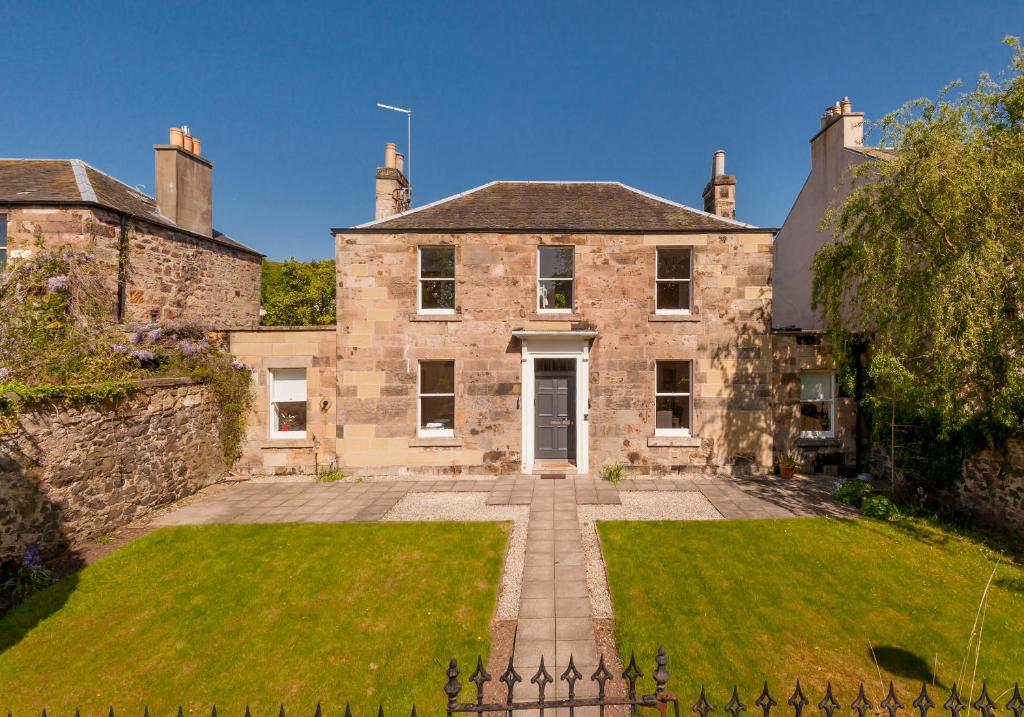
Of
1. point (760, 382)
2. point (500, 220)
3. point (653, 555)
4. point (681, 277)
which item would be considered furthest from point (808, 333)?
point (500, 220)

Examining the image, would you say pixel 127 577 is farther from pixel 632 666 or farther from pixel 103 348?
pixel 632 666

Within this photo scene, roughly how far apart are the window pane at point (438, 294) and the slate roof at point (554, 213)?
158 centimetres

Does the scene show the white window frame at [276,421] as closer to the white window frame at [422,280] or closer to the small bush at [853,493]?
the white window frame at [422,280]

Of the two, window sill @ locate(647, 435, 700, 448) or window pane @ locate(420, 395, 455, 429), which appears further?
window pane @ locate(420, 395, 455, 429)

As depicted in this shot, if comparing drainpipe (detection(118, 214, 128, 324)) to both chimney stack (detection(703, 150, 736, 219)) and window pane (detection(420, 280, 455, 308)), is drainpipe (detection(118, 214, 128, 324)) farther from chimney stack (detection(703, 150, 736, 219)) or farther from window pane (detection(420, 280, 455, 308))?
chimney stack (detection(703, 150, 736, 219))

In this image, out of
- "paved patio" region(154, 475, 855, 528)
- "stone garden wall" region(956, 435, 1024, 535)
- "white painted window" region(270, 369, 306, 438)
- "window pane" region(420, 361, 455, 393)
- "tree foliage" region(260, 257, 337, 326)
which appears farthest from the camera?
"tree foliage" region(260, 257, 337, 326)

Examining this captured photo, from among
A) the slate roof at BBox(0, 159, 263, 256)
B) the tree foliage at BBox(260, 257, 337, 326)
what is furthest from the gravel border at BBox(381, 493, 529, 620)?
the tree foliage at BBox(260, 257, 337, 326)

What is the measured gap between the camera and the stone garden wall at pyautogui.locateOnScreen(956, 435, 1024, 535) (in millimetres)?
7816

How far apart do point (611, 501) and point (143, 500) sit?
34.3 ft

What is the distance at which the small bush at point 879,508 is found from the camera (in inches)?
351

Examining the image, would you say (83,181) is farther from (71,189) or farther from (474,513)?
(474,513)

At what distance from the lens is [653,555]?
743 cm

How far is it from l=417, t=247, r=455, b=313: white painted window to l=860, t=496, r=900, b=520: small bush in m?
11.1

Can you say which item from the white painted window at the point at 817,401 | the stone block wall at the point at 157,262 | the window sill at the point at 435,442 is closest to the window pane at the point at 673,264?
the white painted window at the point at 817,401
